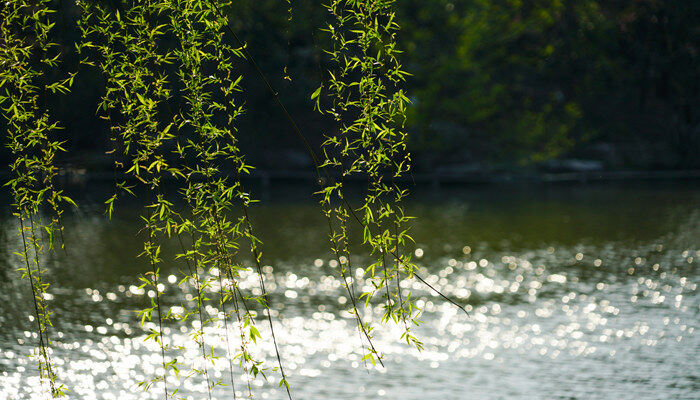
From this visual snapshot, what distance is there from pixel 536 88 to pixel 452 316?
2284 cm

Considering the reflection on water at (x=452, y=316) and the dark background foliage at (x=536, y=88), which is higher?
the dark background foliage at (x=536, y=88)

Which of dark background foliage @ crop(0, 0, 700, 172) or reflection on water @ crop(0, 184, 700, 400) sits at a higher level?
dark background foliage @ crop(0, 0, 700, 172)

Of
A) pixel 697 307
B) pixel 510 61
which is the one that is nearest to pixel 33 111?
pixel 697 307

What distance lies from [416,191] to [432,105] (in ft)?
12.7

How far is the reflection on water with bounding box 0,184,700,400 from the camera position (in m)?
16.7

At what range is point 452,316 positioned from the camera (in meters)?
20.9

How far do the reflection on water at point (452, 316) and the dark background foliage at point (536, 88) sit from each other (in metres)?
8.34

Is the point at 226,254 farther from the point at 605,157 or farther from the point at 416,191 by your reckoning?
the point at 605,157

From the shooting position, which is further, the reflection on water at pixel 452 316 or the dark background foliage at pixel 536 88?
the dark background foliage at pixel 536 88

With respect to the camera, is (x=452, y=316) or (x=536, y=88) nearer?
(x=452, y=316)

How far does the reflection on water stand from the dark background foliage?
8.34 metres

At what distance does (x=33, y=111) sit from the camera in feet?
12.6

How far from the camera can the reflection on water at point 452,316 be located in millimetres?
16734

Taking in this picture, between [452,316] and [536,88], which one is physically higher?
[536,88]
